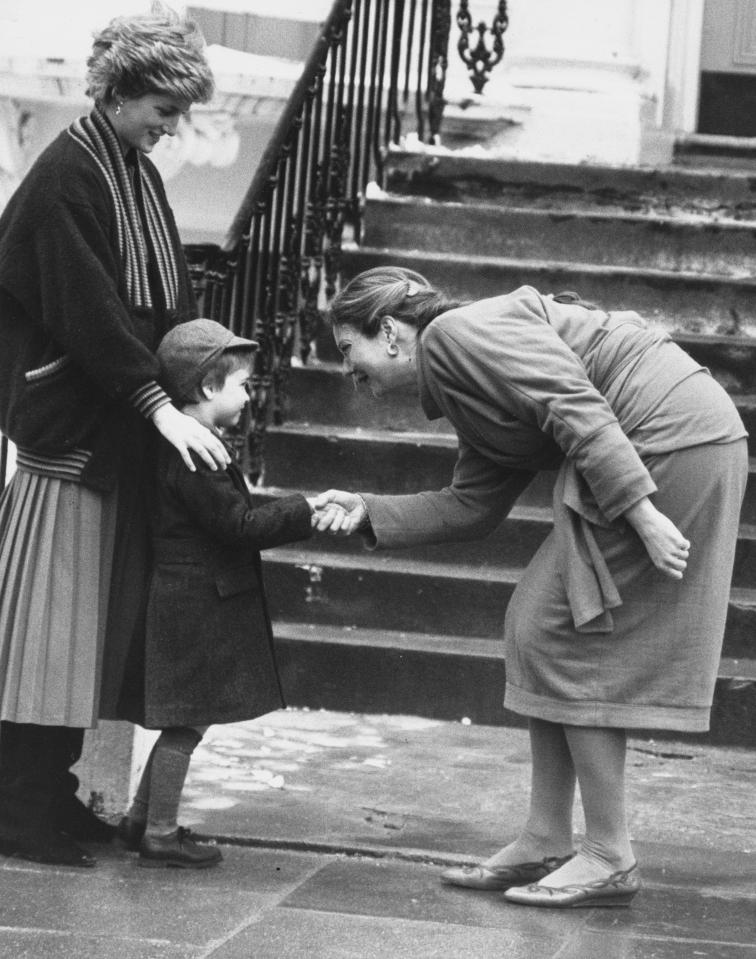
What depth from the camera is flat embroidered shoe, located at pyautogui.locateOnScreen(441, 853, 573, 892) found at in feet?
13.4

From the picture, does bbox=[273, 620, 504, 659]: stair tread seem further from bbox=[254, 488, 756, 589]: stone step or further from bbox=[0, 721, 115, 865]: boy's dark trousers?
bbox=[0, 721, 115, 865]: boy's dark trousers

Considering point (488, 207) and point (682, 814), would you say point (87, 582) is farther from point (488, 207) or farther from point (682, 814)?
point (488, 207)

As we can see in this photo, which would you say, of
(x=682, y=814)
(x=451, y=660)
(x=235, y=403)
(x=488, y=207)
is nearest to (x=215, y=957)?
(x=235, y=403)

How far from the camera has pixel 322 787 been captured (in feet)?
16.2

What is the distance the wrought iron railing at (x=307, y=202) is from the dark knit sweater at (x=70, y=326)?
175 cm

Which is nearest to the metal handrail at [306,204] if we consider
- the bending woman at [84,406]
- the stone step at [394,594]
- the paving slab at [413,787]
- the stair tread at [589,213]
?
the stair tread at [589,213]

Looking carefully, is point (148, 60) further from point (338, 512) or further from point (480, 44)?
point (480, 44)

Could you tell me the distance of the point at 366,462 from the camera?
21.4ft

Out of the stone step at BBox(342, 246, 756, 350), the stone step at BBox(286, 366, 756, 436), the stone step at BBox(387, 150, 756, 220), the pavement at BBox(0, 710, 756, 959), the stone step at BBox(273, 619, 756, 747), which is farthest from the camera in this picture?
the stone step at BBox(387, 150, 756, 220)

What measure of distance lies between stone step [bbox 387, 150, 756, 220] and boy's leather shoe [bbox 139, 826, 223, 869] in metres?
4.02

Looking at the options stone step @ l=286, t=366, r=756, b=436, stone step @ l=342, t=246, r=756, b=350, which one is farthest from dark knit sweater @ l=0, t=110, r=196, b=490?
stone step @ l=342, t=246, r=756, b=350

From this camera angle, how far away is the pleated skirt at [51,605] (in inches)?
159

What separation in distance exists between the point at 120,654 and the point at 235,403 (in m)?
0.63

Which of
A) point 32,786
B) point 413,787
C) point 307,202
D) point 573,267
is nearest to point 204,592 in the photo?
point 32,786
